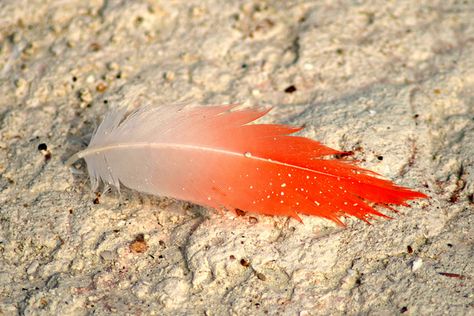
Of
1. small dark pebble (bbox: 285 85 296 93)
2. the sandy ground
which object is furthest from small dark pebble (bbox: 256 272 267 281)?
small dark pebble (bbox: 285 85 296 93)

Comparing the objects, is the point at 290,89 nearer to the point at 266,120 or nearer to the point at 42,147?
the point at 266,120

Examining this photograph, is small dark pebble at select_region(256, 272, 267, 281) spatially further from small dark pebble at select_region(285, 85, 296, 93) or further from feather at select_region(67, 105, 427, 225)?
small dark pebble at select_region(285, 85, 296, 93)

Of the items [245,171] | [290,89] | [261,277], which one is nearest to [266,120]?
[290,89]

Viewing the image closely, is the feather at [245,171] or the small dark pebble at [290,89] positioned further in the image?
the small dark pebble at [290,89]

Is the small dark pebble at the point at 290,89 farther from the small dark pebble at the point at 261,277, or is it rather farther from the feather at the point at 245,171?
the small dark pebble at the point at 261,277

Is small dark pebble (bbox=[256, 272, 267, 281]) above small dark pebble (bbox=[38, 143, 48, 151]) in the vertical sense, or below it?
below

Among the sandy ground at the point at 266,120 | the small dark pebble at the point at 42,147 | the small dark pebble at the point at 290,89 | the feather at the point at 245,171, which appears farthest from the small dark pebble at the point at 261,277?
the small dark pebble at the point at 42,147
